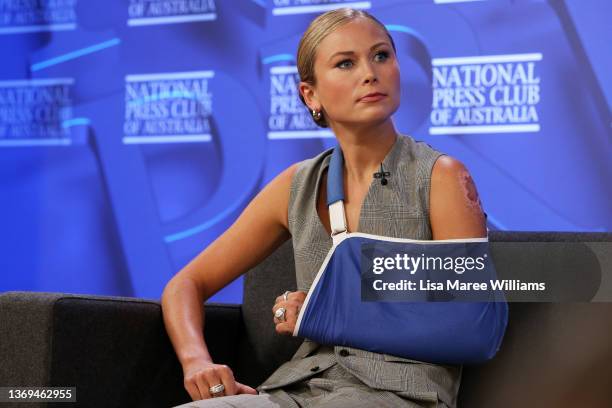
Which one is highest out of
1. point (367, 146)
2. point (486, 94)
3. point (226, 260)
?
point (486, 94)

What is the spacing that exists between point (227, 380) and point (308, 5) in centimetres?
192

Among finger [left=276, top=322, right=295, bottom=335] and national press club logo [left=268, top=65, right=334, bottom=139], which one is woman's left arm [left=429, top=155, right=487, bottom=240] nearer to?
finger [left=276, top=322, right=295, bottom=335]

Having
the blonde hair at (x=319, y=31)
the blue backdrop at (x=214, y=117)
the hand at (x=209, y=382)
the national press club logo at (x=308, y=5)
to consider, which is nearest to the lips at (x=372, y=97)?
the blonde hair at (x=319, y=31)

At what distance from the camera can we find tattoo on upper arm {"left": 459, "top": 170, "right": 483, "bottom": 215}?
168 centimetres

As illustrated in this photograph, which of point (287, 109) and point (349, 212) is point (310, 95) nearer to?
point (349, 212)

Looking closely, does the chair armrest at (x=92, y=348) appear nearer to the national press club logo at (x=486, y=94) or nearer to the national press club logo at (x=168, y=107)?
the national press club logo at (x=486, y=94)

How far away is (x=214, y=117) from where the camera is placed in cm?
349

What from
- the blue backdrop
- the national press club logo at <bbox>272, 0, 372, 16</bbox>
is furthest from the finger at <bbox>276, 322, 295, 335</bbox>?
the national press club logo at <bbox>272, 0, 372, 16</bbox>

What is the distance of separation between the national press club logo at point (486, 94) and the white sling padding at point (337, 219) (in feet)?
4.50

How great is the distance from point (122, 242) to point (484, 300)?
Result: 7.32ft

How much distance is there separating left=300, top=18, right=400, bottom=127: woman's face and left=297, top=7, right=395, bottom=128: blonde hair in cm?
1

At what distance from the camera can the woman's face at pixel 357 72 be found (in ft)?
5.81

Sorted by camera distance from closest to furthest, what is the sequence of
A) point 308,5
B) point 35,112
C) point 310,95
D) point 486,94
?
point 310,95
point 486,94
point 308,5
point 35,112

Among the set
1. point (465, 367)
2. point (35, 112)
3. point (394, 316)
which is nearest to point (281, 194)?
point (394, 316)
